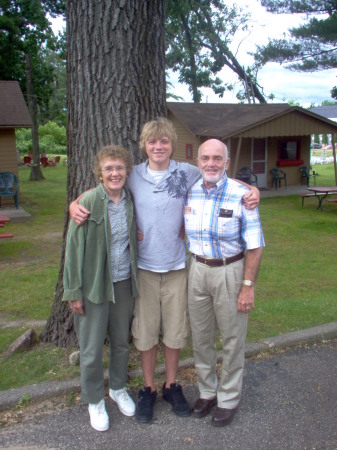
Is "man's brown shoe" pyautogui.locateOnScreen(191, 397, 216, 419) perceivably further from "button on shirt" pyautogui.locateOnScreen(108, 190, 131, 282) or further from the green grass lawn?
"button on shirt" pyautogui.locateOnScreen(108, 190, 131, 282)

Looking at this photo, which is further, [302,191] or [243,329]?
[302,191]

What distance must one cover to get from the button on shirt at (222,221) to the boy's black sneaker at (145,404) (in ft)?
3.29

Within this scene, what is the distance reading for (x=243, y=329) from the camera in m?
3.14

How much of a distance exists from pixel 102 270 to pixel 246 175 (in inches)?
659

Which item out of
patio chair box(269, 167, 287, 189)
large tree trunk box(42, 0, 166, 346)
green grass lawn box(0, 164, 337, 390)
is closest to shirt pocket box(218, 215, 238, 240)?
large tree trunk box(42, 0, 166, 346)

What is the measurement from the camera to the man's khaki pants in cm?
305

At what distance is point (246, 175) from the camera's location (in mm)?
19266

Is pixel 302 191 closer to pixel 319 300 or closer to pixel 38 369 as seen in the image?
pixel 319 300

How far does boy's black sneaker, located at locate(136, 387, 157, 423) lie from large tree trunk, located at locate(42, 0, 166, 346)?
1613 mm

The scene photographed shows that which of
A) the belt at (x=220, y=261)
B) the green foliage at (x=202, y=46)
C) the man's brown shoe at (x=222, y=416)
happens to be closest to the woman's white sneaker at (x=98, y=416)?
the man's brown shoe at (x=222, y=416)

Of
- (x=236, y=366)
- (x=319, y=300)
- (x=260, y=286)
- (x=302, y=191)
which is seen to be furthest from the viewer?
(x=302, y=191)

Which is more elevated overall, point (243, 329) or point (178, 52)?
point (178, 52)

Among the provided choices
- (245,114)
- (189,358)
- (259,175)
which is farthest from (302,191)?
(189,358)

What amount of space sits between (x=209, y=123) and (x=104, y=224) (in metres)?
18.1
